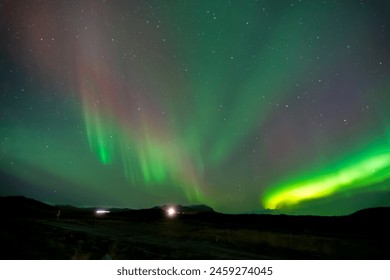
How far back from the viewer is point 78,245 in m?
17.3

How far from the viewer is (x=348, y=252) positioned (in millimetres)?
19266

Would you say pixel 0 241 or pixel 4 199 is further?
pixel 4 199

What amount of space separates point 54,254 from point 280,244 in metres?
13.9

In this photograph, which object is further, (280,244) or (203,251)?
(280,244)

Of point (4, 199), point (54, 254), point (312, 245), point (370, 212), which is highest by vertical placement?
point (4, 199)

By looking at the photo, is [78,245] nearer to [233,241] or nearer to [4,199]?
[233,241]

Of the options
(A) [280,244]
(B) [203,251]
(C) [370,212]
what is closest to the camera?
(B) [203,251]

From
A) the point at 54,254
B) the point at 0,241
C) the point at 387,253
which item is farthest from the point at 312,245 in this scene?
the point at 0,241

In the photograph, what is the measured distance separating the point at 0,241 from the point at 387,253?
19216 millimetres

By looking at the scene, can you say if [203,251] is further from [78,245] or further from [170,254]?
[78,245]

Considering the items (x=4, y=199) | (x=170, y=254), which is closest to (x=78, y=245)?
(x=170, y=254)
